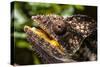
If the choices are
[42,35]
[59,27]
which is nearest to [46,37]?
[42,35]

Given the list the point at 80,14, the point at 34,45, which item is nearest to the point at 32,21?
the point at 34,45

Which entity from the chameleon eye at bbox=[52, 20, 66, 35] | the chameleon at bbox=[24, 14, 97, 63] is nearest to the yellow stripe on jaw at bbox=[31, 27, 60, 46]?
the chameleon at bbox=[24, 14, 97, 63]

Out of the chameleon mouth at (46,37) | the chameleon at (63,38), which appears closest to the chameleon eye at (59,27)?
the chameleon at (63,38)

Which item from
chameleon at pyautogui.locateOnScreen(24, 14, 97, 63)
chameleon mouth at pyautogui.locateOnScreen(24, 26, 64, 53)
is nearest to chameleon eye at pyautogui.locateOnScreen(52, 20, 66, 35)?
chameleon at pyautogui.locateOnScreen(24, 14, 97, 63)

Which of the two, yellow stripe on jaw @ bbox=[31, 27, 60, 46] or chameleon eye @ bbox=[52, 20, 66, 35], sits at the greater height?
chameleon eye @ bbox=[52, 20, 66, 35]

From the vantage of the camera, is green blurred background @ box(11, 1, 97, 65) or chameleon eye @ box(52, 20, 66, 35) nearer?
green blurred background @ box(11, 1, 97, 65)

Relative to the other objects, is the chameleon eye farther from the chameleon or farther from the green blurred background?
the green blurred background
